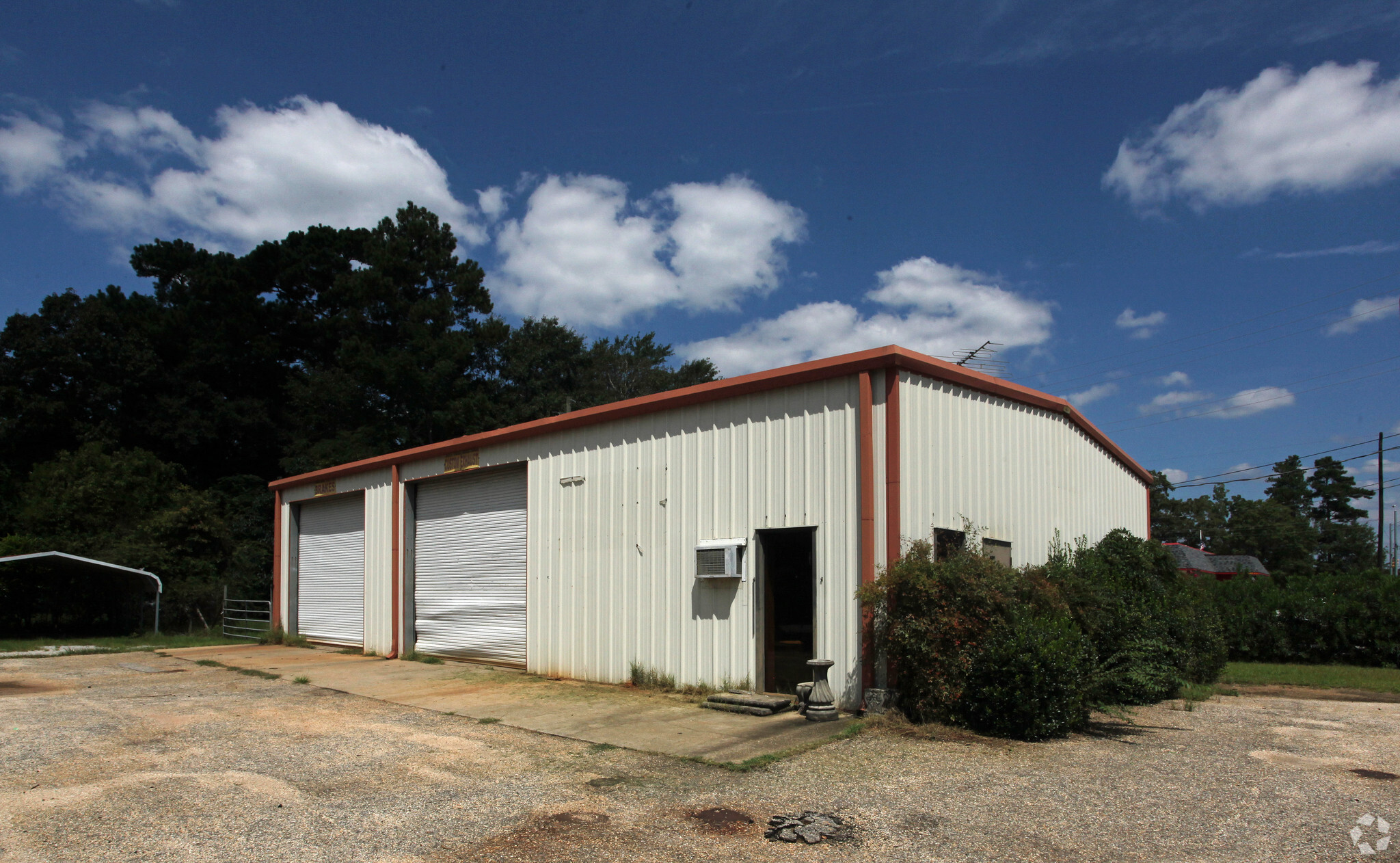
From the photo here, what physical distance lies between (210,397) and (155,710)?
32.6 meters

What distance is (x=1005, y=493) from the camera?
38.8 feet

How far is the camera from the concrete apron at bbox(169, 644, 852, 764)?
8211mm

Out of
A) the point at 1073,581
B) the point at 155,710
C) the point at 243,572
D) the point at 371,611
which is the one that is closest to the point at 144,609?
the point at 243,572

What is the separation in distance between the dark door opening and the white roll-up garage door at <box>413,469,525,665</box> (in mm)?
5649

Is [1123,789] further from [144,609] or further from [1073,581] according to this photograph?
[144,609]

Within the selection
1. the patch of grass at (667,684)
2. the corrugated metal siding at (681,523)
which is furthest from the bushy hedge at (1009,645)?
the patch of grass at (667,684)

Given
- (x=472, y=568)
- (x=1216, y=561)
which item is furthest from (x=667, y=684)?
(x=1216, y=561)

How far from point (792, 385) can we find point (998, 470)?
3224 mm

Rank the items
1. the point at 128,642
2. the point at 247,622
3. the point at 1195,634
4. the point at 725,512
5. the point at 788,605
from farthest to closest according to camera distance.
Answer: the point at 247,622
the point at 128,642
the point at 1195,634
the point at 725,512
the point at 788,605

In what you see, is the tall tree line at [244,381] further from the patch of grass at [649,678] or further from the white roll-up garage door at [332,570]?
the patch of grass at [649,678]

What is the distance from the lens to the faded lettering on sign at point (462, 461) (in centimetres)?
1572

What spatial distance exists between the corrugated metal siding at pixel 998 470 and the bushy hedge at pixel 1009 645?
37.7 inches

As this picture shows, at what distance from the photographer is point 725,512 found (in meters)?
11.1

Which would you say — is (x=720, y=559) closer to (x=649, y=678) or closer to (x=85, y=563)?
(x=649, y=678)
